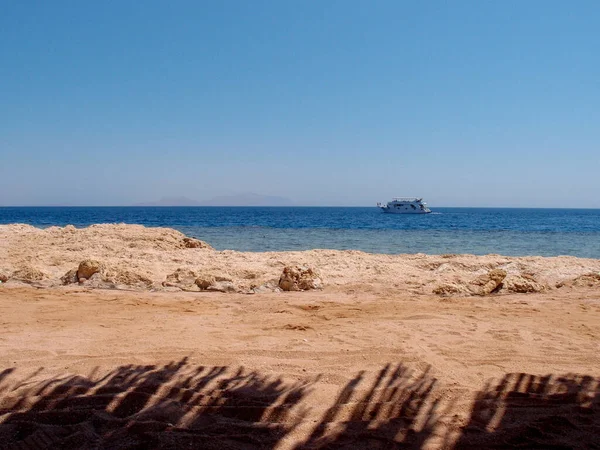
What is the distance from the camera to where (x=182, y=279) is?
895 cm

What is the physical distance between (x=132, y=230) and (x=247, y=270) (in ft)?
31.8

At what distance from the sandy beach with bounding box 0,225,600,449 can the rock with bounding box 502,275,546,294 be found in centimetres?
4

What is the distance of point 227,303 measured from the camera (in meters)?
7.42

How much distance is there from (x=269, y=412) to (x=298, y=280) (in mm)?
5209

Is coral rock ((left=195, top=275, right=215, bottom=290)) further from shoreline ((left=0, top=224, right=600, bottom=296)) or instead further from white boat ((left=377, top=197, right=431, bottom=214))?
white boat ((left=377, top=197, right=431, bottom=214))

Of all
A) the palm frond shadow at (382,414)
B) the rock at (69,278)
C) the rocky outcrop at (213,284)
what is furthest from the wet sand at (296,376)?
the rock at (69,278)

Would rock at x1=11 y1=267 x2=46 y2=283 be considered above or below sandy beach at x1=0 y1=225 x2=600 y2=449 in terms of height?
above

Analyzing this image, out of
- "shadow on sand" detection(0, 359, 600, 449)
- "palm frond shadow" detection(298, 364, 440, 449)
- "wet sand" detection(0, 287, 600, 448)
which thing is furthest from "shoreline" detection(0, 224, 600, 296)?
"palm frond shadow" detection(298, 364, 440, 449)

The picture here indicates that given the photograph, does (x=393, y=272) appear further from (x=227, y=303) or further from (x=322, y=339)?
(x=322, y=339)

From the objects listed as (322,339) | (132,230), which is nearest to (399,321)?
(322,339)

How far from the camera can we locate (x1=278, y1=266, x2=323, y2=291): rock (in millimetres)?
8734

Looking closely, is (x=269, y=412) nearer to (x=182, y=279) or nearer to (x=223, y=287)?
(x=223, y=287)

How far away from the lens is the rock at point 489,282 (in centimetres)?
852

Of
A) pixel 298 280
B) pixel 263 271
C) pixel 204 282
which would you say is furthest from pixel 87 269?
pixel 298 280
